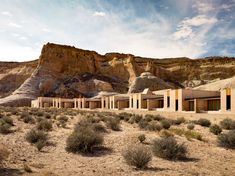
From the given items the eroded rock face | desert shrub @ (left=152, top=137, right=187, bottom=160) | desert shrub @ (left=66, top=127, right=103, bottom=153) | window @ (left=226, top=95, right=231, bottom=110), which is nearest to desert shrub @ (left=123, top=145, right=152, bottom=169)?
desert shrub @ (left=152, top=137, right=187, bottom=160)

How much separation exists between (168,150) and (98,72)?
102998 millimetres

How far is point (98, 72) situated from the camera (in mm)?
113500

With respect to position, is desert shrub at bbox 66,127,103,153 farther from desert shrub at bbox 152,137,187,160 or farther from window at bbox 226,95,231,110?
window at bbox 226,95,231,110

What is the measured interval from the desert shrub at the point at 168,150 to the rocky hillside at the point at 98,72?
78635mm

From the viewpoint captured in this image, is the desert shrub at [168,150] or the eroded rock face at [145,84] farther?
the eroded rock face at [145,84]

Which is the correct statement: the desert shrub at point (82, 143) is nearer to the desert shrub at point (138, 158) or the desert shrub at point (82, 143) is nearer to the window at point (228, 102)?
the desert shrub at point (138, 158)

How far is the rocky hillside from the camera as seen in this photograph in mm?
97188

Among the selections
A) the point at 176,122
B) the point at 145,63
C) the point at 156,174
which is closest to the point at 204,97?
the point at 176,122

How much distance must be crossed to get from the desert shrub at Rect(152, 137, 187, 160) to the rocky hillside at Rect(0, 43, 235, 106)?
7864 centimetres

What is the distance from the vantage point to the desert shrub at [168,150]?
36.8ft

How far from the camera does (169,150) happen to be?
37.0ft

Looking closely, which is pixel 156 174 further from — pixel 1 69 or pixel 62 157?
pixel 1 69

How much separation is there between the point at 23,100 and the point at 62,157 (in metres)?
82.6

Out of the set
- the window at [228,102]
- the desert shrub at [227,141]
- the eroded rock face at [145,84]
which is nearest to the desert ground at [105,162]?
the desert shrub at [227,141]
